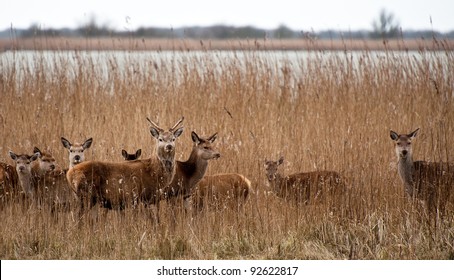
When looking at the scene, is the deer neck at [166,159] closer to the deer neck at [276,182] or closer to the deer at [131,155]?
the deer at [131,155]

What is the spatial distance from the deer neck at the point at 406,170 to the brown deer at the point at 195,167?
1789 mm

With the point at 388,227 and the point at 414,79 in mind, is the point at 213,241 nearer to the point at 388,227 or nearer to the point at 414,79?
the point at 388,227

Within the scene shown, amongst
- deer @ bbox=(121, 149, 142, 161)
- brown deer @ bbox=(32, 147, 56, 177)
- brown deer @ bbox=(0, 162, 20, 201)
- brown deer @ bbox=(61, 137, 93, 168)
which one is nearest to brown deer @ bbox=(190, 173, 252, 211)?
deer @ bbox=(121, 149, 142, 161)

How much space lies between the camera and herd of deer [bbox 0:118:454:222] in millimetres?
8266

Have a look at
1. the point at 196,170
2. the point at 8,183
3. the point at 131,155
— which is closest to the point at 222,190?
the point at 196,170

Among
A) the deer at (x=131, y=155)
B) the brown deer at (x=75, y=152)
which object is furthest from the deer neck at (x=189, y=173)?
the brown deer at (x=75, y=152)

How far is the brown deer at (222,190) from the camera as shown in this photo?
8.63 m

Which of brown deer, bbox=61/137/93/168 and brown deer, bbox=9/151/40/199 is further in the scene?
brown deer, bbox=61/137/93/168

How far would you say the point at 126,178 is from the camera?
330 inches

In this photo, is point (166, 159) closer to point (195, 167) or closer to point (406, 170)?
point (195, 167)

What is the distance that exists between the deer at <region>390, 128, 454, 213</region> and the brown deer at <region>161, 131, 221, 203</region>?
1816 millimetres

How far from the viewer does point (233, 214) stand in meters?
8.22

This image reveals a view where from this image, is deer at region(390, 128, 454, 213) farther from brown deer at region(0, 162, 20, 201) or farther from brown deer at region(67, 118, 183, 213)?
brown deer at region(0, 162, 20, 201)

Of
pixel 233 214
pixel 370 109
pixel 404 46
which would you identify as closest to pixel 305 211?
pixel 233 214
